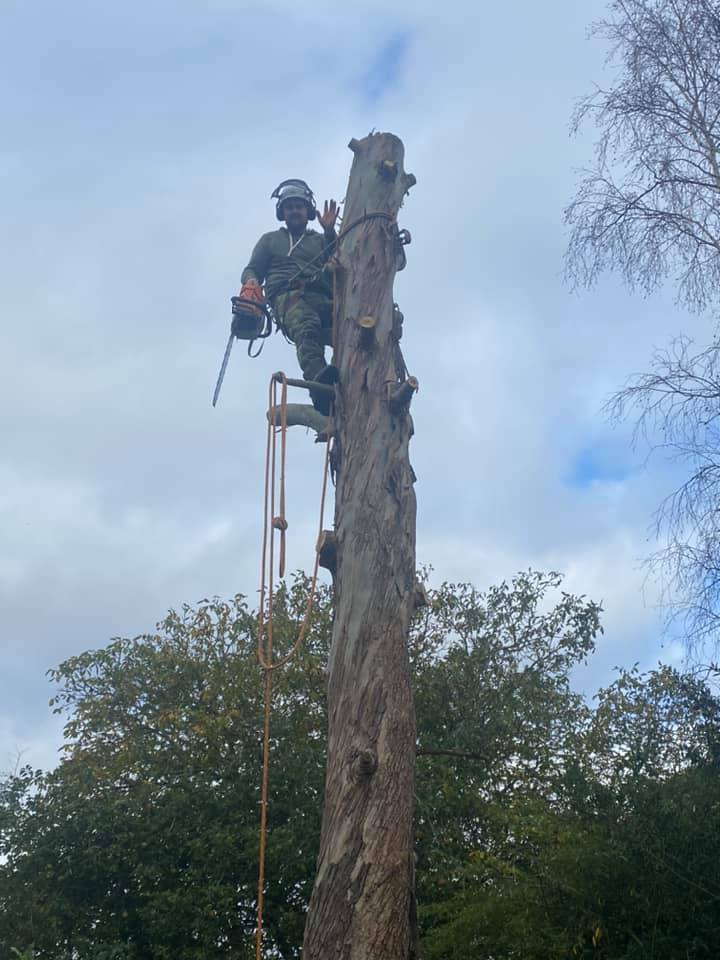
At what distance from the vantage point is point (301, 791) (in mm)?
11031

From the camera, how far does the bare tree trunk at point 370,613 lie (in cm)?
359

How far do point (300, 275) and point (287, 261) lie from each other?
0.73ft

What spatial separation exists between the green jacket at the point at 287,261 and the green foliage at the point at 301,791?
11.2ft

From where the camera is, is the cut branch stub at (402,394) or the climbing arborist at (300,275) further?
the climbing arborist at (300,275)

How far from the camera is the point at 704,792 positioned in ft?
19.5

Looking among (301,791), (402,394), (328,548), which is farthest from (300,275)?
(301,791)

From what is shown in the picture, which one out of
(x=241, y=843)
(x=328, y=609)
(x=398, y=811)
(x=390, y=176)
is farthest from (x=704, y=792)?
(x=328, y=609)

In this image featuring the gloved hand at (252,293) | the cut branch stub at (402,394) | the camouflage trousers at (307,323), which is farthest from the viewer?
the gloved hand at (252,293)

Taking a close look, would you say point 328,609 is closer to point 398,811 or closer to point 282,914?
point 282,914

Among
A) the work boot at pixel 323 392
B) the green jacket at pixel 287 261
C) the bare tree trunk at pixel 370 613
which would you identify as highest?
the green jacket at pixel 287 261

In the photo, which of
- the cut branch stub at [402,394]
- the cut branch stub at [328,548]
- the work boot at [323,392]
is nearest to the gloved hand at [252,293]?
the work boot at [323,392]

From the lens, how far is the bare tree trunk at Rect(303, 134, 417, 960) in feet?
11.8

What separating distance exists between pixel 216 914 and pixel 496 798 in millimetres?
3361

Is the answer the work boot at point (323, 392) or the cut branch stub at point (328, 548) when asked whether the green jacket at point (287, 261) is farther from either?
the cut branch stub at point (328, 548)
